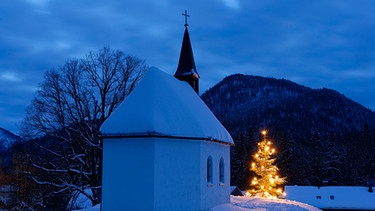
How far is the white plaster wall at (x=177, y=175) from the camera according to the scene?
554 inches

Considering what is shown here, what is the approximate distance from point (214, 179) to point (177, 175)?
316 centimetres

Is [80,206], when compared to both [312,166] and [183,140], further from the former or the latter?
[312,166]

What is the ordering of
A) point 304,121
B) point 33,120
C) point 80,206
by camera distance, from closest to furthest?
1. point 33,120
2. point 80,206
3. point 304,121

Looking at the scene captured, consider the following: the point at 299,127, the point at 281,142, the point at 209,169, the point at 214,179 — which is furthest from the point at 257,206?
the point at 299,127

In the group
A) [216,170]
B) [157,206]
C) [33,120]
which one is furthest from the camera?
[33,120]

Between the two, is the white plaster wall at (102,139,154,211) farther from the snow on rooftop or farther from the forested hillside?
the forested hillside

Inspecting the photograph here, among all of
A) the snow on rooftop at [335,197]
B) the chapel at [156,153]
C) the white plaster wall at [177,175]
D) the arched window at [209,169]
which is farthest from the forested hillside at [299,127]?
the white plaster wall at [177,175]

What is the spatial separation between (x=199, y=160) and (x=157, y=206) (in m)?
2.93

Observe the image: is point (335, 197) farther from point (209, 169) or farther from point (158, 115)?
point (158, 115)

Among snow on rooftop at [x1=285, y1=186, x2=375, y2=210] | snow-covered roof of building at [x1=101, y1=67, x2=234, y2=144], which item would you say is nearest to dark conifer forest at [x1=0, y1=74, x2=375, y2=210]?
snow-covered roof of building at [x1=101, y1=67, x2=234, y2=144]

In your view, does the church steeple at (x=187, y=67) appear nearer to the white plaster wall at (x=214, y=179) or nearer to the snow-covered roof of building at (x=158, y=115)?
the snow-covered roof of building at (x=158, y=115)

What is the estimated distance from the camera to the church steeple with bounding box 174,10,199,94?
70.2 ft

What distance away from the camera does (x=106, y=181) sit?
1459 cm

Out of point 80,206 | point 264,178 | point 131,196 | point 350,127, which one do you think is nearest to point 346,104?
point 350,127
